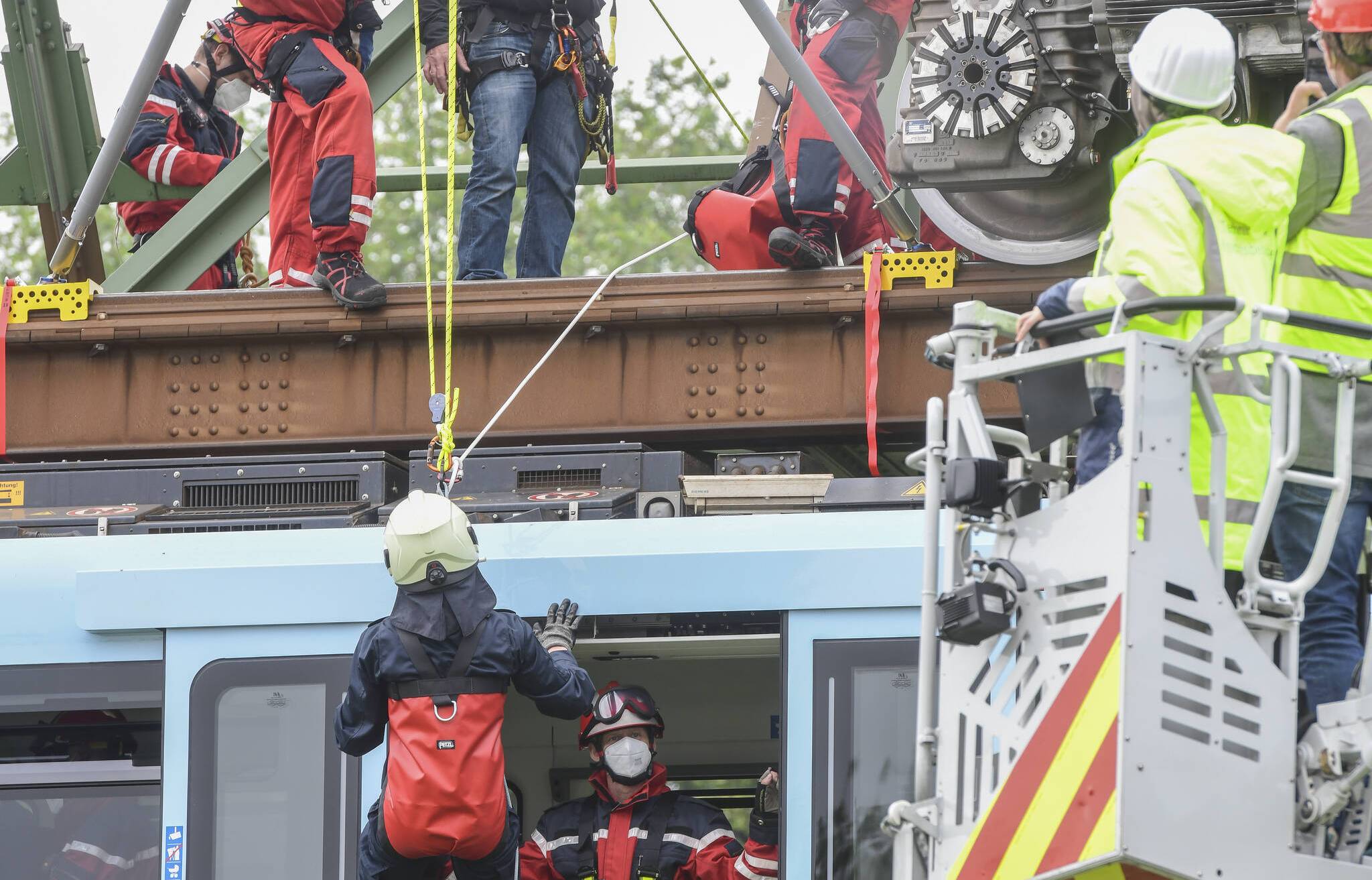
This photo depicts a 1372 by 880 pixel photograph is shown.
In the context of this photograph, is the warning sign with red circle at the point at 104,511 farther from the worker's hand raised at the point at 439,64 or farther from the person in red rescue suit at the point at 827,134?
the person in red rescue suit at the point at 827,134

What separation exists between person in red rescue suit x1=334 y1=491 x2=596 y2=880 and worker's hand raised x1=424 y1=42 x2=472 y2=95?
7.33 ft

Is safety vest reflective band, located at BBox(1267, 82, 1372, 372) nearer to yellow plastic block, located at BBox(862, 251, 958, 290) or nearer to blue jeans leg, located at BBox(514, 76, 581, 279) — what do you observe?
yellow plastic block, located at BBox(862, 251, 958, 290)

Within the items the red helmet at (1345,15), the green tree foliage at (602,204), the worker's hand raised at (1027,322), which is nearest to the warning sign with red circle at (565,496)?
the worker's hand raised at (1027,322)

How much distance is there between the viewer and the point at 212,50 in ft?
25.4

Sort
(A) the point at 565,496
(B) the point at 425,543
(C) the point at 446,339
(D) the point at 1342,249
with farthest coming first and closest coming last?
(C) the point at 446,339 < (A) the point at 565,496 < (B) the point at 425,543 < (D) the point at 1342,249

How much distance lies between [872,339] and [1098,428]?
2310 mm

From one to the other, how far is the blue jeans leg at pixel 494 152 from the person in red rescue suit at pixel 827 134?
0.94 m

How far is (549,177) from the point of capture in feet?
22.9

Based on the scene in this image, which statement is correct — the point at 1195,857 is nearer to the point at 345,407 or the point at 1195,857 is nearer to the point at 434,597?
the point at 434,597

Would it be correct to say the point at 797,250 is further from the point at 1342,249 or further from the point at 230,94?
the point at 230,94

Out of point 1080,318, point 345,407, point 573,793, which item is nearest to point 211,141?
point 345,407

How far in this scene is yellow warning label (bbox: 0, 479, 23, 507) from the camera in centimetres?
603

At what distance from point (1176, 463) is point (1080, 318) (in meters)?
0.34

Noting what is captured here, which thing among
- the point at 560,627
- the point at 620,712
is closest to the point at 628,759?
the point at 620,712
